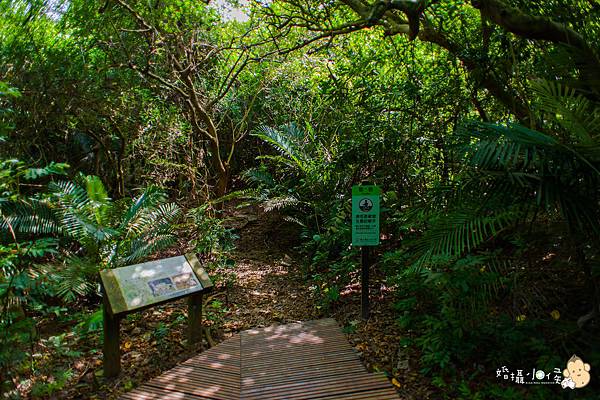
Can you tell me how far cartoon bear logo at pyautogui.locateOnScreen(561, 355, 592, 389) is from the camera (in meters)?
2.25

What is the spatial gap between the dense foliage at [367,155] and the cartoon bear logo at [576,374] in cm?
5

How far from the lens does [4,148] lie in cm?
534

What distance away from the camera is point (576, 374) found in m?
2.28

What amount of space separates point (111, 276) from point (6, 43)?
3478mm

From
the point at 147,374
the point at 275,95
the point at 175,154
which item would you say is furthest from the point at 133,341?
the point at 275,95

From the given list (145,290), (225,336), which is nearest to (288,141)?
(225,336)

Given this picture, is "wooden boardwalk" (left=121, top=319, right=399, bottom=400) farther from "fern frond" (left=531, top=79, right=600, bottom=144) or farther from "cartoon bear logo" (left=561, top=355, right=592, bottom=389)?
"fern frond" (left=531, top=79, right=600, bottom=144)

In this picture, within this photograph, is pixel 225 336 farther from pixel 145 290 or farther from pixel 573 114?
pixel 573 114

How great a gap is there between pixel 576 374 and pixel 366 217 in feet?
6.30

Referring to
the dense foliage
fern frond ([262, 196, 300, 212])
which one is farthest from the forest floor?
fern frond ([262, 196, 300, 212])

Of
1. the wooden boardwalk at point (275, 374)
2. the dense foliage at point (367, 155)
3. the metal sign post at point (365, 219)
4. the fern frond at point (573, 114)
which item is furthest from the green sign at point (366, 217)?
the fern frond at point (573, 114)

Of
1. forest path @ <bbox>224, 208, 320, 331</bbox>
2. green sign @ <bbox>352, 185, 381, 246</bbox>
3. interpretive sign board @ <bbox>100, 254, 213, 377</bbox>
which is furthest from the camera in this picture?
forest path @ <bbox>224, 208, 320, 331</bbox>

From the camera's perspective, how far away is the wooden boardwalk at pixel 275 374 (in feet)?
8.21

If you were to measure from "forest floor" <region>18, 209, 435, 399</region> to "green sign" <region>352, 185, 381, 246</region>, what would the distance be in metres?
0.65
